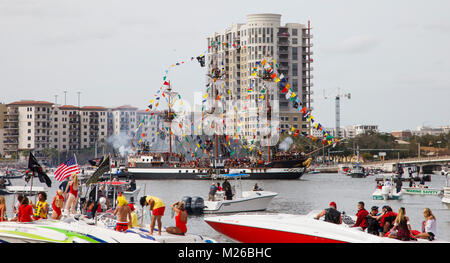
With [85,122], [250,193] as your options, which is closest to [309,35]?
[85,122]

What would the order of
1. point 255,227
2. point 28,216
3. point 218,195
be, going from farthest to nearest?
point 218,195 < point 255,227 < point 28,216

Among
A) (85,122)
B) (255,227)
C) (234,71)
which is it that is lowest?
(255,227)

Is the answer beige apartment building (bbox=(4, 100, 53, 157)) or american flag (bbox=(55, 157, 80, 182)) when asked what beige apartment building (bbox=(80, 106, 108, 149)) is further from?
american flag (bbox=(55, 157, 80, 182))

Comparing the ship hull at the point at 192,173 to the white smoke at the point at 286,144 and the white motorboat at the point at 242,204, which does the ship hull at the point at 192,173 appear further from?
the white motorboat at the point at 242,204

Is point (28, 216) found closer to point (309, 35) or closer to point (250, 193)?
point (250, 193)

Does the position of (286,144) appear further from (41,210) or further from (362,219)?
(41,210)

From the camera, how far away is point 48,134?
573 ft

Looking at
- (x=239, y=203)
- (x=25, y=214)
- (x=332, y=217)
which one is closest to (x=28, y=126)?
(x=239, y=203)

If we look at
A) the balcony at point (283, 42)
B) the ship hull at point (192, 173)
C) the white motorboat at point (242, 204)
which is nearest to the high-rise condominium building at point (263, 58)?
the balcony at point (283, 42)

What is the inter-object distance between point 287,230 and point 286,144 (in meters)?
141

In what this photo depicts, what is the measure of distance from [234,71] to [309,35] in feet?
79.2

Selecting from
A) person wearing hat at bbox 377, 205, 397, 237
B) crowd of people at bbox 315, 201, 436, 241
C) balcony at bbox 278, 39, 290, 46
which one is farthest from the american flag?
balcony at bbox 278, 39, 290, 46
